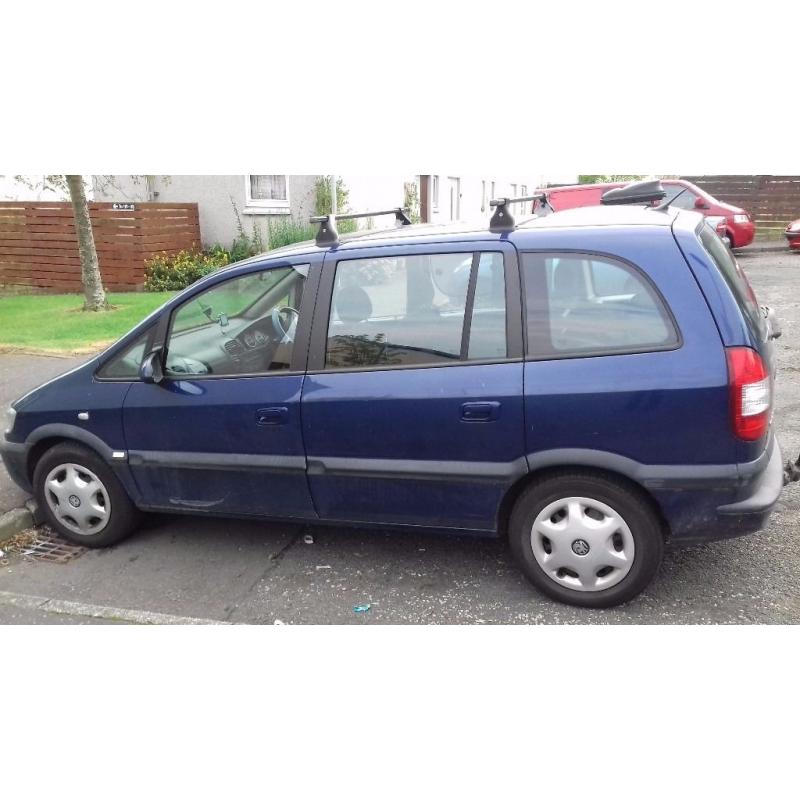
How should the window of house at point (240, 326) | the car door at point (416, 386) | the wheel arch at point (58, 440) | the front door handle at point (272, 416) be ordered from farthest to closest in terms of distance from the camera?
the wheel arch at point (58, 440), the window of house at point (240, 326), the front door handle at point (272, 416), the car door at point (416, 386)

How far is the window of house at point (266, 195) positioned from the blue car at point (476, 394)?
1062 centimetres

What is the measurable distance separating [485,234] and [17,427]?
294cm

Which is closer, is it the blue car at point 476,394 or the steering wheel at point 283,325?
the blue car at point 476,394

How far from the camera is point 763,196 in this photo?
68.0ft

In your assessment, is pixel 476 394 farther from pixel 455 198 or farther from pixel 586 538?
pixel 455 198

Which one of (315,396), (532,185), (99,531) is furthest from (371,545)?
(532,185)

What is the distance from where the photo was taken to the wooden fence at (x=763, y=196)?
66.9ft

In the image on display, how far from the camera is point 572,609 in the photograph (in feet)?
11.5

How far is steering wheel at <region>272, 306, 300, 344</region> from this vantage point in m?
3.86

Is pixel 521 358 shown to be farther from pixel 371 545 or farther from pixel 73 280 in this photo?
pixel 73 280

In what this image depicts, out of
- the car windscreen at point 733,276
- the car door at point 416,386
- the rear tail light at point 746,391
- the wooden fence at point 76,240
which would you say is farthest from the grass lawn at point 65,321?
the rear tail light at point 746,391

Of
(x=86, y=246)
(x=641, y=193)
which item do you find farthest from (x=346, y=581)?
(x=86, y=246)

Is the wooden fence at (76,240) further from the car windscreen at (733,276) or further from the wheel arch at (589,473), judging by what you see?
the car windscreen at (733,276)

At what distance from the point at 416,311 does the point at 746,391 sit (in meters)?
1.50
